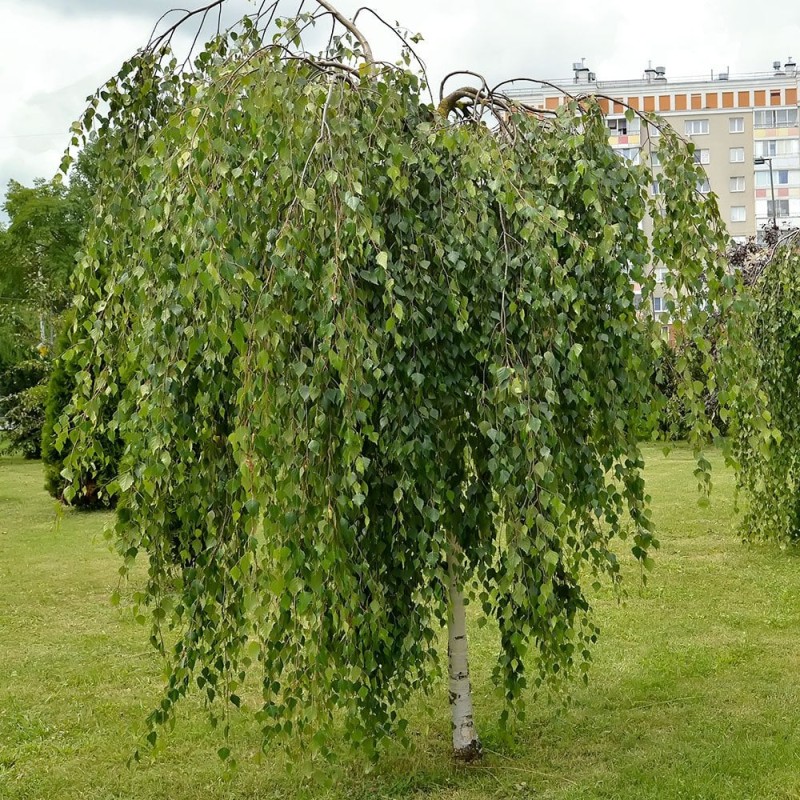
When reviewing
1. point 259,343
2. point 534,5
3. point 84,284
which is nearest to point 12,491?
point 534,5

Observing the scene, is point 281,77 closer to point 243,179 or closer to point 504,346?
point 243,179

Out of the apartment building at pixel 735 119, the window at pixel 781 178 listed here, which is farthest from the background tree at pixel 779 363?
the window at pixel 781 178

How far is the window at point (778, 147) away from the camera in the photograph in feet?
118

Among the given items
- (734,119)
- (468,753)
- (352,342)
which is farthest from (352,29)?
(734,119)

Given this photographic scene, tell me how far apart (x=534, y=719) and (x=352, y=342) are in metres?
2.29

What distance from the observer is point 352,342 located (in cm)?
239

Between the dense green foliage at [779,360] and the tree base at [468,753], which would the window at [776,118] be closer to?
the dense green foliage at [779,360]

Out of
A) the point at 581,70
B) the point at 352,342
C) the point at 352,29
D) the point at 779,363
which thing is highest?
the point at 581,70

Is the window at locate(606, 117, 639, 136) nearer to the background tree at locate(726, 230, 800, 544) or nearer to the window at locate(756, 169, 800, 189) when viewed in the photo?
the background tree at locate(726, 230, 800, 544)

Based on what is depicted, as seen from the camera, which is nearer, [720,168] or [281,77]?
[281,77]

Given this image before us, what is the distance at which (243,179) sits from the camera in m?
2.58

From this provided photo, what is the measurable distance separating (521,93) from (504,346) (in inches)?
1307

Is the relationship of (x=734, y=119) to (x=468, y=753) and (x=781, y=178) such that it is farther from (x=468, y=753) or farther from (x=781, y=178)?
(x=468, y=753)

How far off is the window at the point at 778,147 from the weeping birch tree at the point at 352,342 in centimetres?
3623
